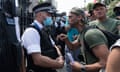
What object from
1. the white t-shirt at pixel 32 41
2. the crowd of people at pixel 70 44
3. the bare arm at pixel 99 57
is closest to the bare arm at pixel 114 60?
the crowd of people at pixel 70 44

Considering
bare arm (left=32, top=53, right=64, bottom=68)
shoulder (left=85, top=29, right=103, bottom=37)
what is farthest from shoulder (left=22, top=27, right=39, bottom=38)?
shoulder (left=85, top=29, right=103, bottom=37)

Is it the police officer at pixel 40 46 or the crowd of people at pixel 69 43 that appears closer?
the crowd of people at pixel 69 43

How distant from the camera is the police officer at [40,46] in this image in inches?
168

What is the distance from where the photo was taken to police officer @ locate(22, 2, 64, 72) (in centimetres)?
427

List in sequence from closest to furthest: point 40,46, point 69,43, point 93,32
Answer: point 93,32
point 40,46
point 69,43

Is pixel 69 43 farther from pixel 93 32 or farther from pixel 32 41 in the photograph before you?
pixel 93 32

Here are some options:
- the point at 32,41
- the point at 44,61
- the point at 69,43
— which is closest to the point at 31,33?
the point at 32,41

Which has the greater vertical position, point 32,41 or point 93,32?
point 93,32

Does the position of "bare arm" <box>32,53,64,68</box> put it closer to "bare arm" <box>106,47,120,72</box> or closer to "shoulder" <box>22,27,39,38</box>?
"shoulder" <box>22,27,39,38</box>

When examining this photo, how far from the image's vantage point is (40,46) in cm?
439

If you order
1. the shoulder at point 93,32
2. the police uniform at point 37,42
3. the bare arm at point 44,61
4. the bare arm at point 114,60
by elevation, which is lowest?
the bare arm at point 44,61

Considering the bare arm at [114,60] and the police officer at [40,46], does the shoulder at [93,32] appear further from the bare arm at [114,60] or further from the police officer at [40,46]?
the bare arm at [114,60]

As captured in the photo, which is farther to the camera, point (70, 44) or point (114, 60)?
point (70, 44)

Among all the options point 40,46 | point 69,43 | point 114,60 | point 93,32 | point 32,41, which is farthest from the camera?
point 69,43
